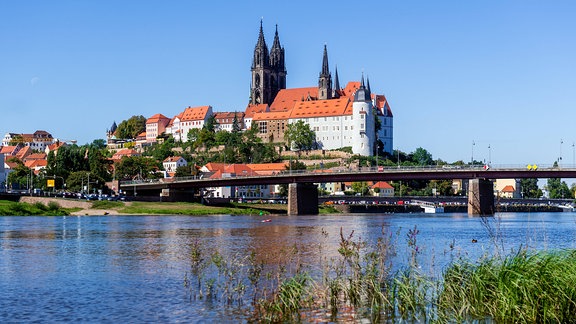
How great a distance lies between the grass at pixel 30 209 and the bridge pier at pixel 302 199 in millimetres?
37595

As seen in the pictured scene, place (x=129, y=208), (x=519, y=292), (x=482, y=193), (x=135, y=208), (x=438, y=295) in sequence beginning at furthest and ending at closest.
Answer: (x=135, y=208) → (x=129, y=208) → (x=482, y=193) → (x=438, y=295) → (x=519, y=292)

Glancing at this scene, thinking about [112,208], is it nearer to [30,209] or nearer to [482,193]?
[30,209]

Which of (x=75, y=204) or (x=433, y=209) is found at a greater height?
(x=75, y=204)

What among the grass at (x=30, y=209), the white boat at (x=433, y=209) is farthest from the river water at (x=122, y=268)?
the white boat at (x=433, y=209)

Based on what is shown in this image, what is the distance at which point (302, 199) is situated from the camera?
147000mm

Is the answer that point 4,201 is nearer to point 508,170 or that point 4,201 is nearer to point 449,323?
point 508,170

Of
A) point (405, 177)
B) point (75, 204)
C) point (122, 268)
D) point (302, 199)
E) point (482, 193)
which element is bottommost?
point (122, 268)

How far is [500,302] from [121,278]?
20.6 meters

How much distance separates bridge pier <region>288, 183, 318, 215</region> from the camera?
5699 inches

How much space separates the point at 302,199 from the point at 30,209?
4582 cm

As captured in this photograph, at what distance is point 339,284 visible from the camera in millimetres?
28469

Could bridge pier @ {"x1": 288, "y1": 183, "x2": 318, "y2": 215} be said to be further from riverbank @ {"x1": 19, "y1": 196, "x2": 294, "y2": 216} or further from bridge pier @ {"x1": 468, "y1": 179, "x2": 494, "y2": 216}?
bridge pier @ {"x1": 468, "y1": 179, "x2": 494, "y2": 216}

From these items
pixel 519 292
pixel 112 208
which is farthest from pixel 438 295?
pixel 112 208

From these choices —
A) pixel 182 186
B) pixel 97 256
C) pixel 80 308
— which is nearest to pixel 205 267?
pixel 80 308
